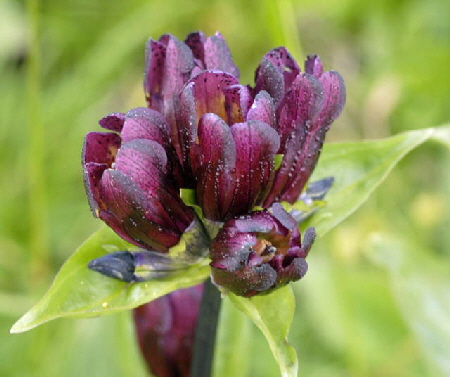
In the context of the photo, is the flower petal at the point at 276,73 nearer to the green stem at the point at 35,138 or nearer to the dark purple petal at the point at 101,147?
the dark purple petal at the point at 101,147

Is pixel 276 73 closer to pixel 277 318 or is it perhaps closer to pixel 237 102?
pixel 237 102

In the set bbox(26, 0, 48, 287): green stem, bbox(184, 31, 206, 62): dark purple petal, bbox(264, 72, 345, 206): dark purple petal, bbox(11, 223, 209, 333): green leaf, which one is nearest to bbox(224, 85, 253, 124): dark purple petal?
bbox(264, 72, 345, 206): dark purple petal

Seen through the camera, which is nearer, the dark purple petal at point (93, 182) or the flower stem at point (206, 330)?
the dark purple petal at point (93, 182)

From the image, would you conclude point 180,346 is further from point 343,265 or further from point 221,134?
point 343,265

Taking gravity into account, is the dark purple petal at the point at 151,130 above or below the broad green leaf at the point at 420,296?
above

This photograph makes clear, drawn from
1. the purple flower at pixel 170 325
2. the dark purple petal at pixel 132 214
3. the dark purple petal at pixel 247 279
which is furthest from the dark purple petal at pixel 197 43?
the purple flower at pixel 170 325
